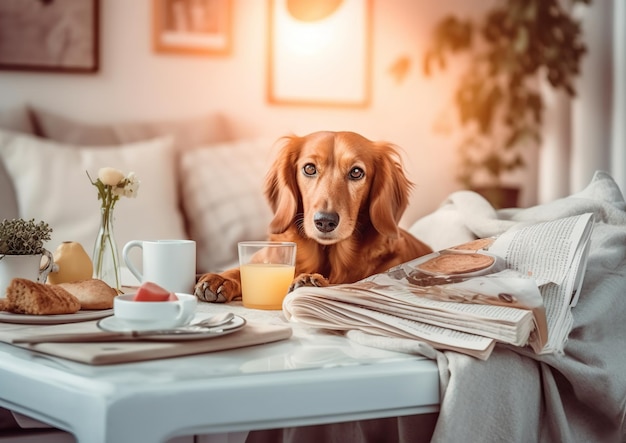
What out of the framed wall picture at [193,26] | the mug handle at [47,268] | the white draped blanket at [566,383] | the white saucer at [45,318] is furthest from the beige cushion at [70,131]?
the white draped blanket at [566,383]

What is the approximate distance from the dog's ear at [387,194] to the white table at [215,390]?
0.42 metres

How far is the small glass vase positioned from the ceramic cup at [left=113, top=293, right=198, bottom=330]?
442 millimetres

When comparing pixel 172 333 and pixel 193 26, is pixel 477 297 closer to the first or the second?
pixel 172 333

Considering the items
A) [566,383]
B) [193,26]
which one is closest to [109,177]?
[566,383]

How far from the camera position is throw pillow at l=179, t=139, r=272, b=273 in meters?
2.63

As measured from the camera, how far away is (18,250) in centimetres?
105

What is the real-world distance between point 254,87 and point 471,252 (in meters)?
2.45

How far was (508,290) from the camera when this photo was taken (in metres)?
0.88

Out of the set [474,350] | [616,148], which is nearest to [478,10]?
[616,148]

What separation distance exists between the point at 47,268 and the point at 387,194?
0.55 m

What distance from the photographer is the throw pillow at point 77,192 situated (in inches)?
97.2

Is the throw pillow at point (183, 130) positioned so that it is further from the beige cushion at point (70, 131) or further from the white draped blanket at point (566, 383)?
the white draped blanket at point (566, 383)

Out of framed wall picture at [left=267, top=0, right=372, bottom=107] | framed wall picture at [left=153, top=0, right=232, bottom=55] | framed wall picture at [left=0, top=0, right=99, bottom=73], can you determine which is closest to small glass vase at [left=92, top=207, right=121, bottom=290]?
framed wall picture at [left=0, top=0, right=99, bottom=73]

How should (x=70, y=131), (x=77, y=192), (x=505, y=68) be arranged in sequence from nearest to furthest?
(x=77, y=192) < (x=70, y=131) < (x=505, y=68)
